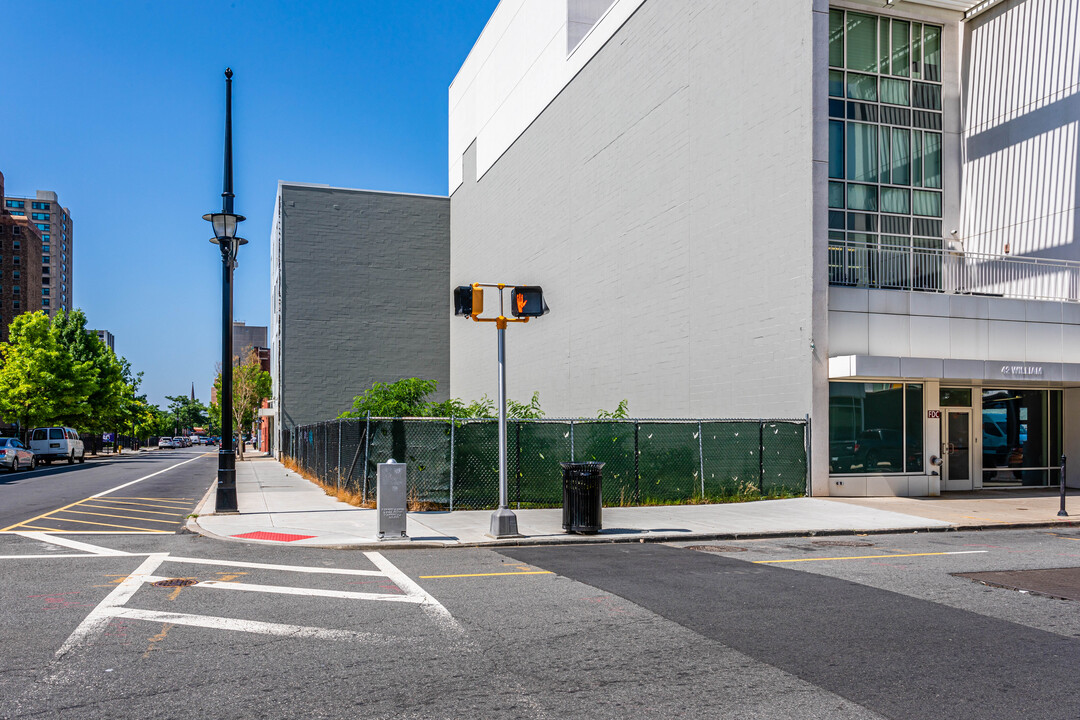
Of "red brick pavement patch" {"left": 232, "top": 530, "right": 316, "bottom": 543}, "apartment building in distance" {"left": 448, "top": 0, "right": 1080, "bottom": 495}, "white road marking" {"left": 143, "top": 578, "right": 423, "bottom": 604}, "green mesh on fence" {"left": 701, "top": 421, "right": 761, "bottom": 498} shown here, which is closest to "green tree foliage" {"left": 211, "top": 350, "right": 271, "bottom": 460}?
"apartment building in distance" {"left": 448, "top": 0, "right": 1080, "bottom": 495}

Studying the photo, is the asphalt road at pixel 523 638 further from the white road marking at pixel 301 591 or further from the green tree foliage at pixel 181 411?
the green tree foliage at pixel 181 411

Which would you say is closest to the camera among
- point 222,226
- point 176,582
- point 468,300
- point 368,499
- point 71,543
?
point 176,582

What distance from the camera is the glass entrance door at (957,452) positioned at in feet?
70.1

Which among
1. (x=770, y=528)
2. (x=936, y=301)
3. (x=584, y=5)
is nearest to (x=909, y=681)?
(x=770, y=528)

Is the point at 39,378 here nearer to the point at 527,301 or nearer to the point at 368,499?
the point at 368,499

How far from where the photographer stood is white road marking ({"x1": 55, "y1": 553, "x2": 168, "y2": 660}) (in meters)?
6.41

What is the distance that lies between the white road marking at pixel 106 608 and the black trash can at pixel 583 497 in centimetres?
590

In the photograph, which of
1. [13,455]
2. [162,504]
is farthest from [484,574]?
[13,455]

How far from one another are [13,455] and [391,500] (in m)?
29.4

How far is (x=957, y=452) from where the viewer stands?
21.7 metres

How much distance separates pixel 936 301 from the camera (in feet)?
66.3

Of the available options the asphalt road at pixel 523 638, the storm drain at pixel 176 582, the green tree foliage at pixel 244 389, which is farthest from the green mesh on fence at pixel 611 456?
the green tree foliage at pixel 244 389

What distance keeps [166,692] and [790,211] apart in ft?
57.7

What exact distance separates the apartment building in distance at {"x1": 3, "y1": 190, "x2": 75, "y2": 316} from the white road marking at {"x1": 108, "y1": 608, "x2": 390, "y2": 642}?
190 meters
